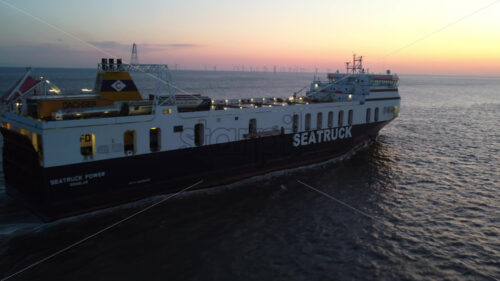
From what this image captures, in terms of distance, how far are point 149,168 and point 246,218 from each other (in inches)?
253

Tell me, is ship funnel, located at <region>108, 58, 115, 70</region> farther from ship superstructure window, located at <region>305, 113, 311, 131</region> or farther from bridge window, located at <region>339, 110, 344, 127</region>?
bridge window, located at <region>339, 110, 344, 127</region>

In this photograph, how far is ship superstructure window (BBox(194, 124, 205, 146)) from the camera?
21814mm

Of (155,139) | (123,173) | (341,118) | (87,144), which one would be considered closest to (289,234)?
(123,173)

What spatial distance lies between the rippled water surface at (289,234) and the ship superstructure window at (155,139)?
321 cm

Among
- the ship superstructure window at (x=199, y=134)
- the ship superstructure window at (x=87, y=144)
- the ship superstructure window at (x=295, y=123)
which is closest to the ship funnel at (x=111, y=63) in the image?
the ship superstructure window at (x=87, y=144)

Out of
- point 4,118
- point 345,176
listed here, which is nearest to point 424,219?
point 345,176

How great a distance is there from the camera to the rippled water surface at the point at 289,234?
45.0 feet

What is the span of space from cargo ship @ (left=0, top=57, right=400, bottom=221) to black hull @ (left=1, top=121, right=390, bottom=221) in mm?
51

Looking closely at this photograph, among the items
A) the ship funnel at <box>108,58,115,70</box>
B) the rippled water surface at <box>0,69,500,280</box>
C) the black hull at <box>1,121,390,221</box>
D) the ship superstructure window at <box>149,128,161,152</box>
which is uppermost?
the ship funnel at <box>108,58,115,70</box>

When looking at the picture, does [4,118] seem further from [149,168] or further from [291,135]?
[291,135]

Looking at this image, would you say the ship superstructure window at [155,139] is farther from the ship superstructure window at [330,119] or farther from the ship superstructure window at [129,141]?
the ship superstructure window at [330,119]

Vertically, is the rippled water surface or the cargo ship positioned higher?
the cargo ship

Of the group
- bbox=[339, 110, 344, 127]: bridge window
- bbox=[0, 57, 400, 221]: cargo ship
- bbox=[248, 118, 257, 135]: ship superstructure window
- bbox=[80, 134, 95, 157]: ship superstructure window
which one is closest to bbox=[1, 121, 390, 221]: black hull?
bbox=[0, 57, 400, 221]: cargo ship

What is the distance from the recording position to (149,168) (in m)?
19.7
